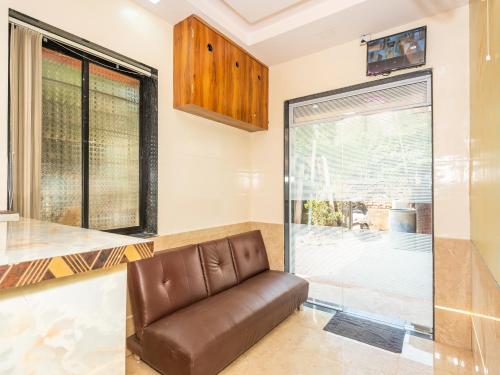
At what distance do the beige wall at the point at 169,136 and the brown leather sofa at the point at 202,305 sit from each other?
0.42 metres

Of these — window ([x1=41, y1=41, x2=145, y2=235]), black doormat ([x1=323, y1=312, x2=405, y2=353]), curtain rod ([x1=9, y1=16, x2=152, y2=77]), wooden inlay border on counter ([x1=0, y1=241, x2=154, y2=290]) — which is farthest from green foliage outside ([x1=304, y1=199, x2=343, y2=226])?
wooden inlay border on counter ([x1=0, y1=241, x2=154, y2=290])

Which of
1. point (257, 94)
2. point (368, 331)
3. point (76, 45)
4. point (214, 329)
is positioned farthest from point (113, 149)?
point (368, 331)

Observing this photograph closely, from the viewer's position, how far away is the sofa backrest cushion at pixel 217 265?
2.45m

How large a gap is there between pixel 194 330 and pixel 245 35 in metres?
2.82

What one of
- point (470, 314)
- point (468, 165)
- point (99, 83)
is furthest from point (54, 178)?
point (470, 314)

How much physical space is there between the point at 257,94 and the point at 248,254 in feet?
6.20

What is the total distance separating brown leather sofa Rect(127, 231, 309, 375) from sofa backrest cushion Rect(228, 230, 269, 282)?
0.04ft

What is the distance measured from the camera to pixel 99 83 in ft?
6.96

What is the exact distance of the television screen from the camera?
2.41 m

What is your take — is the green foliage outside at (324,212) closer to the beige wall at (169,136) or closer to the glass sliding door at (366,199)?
the glass sliding door at (366,199)

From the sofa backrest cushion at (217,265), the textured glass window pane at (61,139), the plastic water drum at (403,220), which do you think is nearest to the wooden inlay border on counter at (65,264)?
the textured glass window pane at (61,139)

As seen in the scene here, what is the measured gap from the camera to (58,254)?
2.04 ft

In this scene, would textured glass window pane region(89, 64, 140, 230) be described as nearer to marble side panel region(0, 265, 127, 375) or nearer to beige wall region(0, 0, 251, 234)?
beige wall region(0, 0, 251, 234)

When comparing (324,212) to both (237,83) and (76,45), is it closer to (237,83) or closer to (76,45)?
(237,83)
